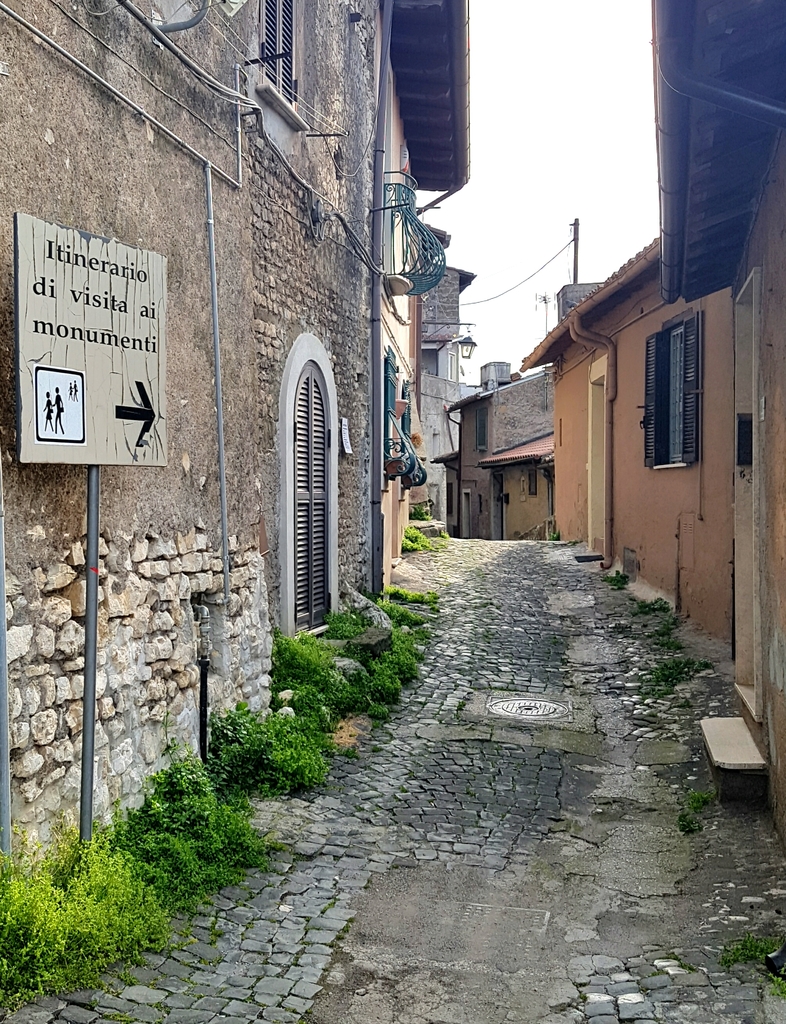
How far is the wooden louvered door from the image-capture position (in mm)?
7906

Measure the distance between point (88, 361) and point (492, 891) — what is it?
9.86ft

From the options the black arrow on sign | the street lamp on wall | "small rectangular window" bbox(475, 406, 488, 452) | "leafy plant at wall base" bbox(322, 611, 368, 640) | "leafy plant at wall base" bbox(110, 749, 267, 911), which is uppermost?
the street lamp on wall

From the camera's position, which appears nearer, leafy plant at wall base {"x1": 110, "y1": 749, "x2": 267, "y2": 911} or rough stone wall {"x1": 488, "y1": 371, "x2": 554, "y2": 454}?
leafy plant at wall base {"x1": 110, "y1": 749, "x2": 267, "y2": 911}

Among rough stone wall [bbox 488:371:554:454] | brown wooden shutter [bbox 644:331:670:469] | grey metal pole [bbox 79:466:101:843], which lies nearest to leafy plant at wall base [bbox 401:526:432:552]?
brown wooden shutter [bbox 644:331:670:469]

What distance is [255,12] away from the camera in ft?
21.5

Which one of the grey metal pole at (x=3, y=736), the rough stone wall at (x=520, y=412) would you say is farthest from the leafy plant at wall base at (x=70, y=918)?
the rough stone wall at (x=520, y=412)

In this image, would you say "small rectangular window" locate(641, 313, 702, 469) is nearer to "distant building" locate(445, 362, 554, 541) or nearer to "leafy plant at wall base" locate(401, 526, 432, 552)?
"leafy plant at wall base" locate(401, 526, 432, 552)

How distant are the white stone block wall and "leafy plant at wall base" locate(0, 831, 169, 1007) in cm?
19

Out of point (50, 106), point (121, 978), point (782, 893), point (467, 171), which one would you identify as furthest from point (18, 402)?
point (467, 171)

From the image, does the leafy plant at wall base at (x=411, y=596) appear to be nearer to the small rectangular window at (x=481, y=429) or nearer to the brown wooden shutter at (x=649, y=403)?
the brown wooden shutter at (x=649, y=403)

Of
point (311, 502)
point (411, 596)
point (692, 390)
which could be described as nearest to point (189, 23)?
point (311, 502)

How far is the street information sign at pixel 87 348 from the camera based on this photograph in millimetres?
3461

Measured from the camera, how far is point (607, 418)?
1302 cm

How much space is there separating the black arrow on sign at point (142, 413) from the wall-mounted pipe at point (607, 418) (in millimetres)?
9563
